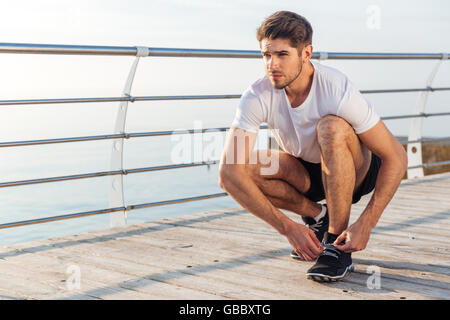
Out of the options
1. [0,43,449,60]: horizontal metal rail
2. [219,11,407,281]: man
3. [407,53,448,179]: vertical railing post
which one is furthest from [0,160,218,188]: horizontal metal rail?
[407,53,448,179]: vertical railing post

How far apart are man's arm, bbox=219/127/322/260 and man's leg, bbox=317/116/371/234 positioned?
0.42 ft

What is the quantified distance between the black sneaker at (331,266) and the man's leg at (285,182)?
28 centimetres

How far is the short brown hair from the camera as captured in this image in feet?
6.17

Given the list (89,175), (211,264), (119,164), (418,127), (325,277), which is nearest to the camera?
(325,277)

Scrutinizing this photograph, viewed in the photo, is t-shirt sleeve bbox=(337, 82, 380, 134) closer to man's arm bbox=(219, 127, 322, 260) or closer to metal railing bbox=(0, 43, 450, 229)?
man's arm bbox=(219, 127, 322, 260)

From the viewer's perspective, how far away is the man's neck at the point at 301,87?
196 centimetres

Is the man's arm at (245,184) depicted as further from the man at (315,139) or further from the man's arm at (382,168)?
the man's arm at (382,168)

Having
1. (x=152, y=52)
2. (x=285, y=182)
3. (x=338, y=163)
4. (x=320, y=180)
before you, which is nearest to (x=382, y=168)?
(x=338, y=163)

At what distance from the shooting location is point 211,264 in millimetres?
2160

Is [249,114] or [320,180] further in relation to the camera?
[320,180]

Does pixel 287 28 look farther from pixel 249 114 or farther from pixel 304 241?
pixel 304 241

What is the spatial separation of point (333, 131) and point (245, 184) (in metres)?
0.34
